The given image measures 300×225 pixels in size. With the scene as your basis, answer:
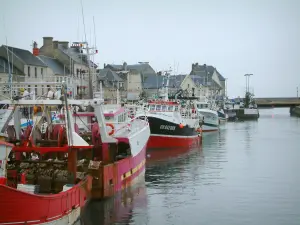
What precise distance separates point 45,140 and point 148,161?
60.8 ft

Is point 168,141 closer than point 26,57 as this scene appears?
Yes

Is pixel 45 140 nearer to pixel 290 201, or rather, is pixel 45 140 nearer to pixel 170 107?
pixel 290 201

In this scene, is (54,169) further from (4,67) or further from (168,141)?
(4,67)

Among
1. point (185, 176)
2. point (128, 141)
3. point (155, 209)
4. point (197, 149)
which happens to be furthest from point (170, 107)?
point (155, 209)

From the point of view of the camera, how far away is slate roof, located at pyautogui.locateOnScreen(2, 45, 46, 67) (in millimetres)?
55991

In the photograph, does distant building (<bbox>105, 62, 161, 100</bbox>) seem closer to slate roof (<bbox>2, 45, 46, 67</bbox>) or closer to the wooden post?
slate roof (<bbox>2, 45, 46, 67</bbox>)

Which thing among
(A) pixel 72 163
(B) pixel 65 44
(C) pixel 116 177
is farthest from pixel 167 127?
(B) pixel 65 44

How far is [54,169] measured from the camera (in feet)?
63.1

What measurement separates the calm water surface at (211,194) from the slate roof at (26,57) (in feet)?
82.0

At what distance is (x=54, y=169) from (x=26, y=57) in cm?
4121

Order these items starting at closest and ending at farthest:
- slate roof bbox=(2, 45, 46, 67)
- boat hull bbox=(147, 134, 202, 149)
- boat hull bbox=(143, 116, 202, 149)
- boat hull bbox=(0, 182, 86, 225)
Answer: boat hull bbox=(0, 182, 86, 225), boat hull bbox=(143, 116, 202, 149), boat hull bbox=(147, 134, 202, 149), slate roof bbox=(2, 45, 46, 67)

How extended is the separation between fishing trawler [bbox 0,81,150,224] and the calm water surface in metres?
1.42

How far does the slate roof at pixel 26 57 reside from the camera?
56.0 meters

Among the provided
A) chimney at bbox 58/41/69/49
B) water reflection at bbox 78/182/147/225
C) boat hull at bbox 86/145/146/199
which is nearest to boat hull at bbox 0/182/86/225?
water reflection at bbox 78/182/147/225
